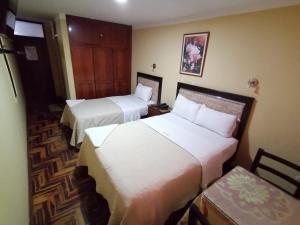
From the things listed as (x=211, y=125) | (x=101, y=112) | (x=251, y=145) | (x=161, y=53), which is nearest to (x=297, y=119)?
(x=251, y=145)

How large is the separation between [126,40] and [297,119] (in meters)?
3.77

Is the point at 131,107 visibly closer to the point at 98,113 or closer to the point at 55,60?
the point at 98,113

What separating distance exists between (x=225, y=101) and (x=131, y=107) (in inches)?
68.1

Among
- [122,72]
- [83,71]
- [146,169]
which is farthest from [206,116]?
[83,71]

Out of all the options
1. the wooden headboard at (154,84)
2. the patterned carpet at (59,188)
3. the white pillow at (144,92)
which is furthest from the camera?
the white pillow at (144,92)

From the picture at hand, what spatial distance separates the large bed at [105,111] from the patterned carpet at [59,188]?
13.9 inches

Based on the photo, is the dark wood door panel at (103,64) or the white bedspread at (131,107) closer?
the white bedspread at (131,107)

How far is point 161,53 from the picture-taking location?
330 centimetres

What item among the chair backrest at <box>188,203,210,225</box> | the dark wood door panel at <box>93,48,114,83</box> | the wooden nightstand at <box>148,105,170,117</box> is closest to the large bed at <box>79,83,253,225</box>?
the chair backrest at <box>188,203,210,225</box>

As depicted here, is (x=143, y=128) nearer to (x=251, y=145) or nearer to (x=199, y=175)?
(x=199, y=175)

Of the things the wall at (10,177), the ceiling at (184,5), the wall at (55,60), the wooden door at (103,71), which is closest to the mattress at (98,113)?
the wooden door at (103,71)

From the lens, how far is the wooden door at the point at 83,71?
11.7 ft

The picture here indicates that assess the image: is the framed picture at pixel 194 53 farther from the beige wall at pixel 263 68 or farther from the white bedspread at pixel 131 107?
the white bedspread at pixel 131 107

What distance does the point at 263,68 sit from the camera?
6.29 ft
